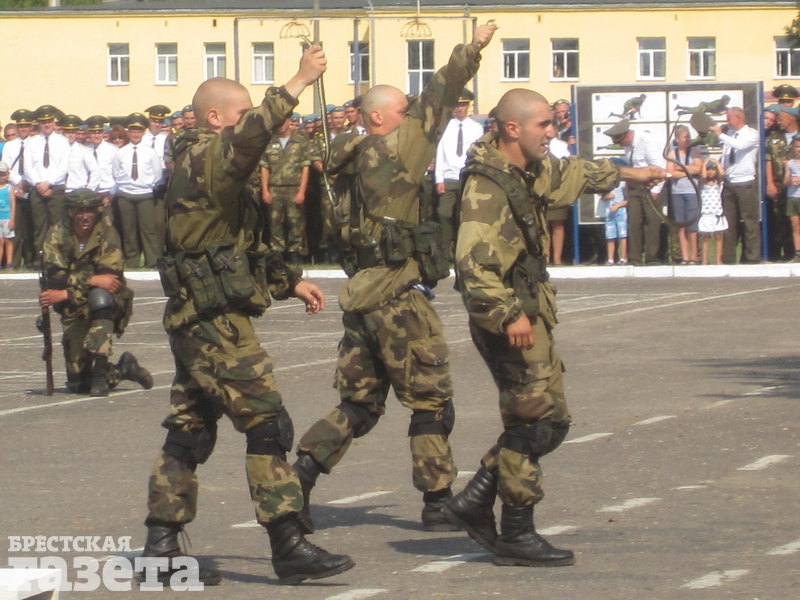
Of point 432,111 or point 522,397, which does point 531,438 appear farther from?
point 432,111

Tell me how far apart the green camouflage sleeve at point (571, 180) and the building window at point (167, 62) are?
72.9m

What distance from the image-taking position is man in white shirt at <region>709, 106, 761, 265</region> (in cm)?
2345

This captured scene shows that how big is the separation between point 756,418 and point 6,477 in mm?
4498

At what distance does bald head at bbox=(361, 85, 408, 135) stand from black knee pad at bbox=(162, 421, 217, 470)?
1.81 metres

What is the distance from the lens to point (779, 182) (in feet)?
78.1

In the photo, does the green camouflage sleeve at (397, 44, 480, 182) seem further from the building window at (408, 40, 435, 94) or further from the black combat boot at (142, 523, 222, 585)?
the building window at (408, 40, 435, 94)

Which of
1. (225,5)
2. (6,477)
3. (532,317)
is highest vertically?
(225,5)

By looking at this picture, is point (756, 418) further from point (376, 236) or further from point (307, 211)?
point (307, 211)

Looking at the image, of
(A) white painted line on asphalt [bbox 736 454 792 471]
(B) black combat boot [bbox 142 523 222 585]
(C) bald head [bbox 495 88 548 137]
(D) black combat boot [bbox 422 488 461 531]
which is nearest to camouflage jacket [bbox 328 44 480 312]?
(C) bald head [bbox 495 88 548 137]

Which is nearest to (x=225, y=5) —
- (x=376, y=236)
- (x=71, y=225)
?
(x=71, y=225)

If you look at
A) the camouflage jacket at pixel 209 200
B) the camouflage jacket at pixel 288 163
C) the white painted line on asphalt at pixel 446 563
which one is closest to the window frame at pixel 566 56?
the camouflage jacket at pixel 288 163

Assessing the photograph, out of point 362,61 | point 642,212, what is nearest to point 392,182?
point 642,212

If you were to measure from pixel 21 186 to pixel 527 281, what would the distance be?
738 inches

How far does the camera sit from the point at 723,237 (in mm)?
23969
